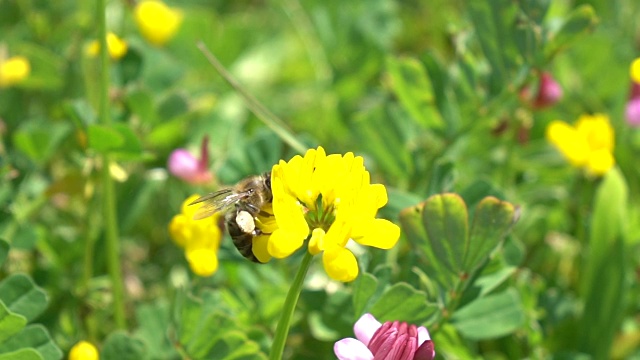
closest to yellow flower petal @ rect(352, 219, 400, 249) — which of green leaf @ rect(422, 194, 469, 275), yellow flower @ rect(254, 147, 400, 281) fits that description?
yellow flower @ rect(254, 147, 400, 281)

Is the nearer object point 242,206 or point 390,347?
point 390,347

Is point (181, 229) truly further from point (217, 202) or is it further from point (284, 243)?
point (284, 243)

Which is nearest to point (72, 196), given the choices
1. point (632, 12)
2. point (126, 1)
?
point (126, 1)

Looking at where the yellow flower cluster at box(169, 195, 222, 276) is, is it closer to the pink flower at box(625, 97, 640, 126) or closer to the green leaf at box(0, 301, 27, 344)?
the green leaf at box(0, 301, 27, 344)

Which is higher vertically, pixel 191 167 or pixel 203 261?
pixel 191 167

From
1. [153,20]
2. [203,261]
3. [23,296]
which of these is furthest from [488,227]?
[153,20]

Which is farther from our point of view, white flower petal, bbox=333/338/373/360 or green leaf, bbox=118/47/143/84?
green leaf, bbox=118/47/143/84
